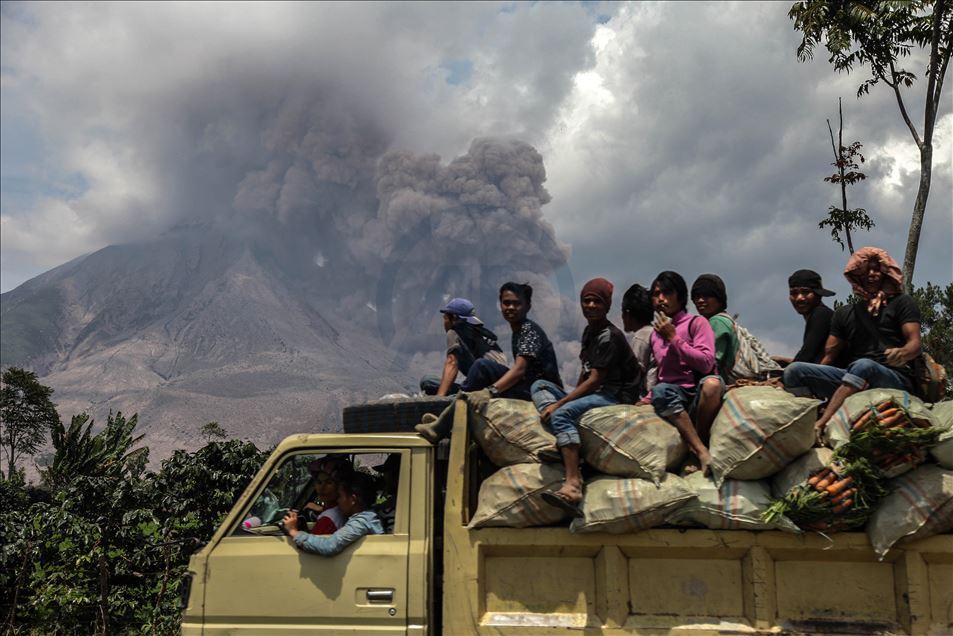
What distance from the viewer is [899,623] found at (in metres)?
3.54

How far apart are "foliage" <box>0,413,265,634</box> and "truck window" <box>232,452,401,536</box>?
11.4 feet

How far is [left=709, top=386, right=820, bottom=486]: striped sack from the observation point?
11.9 ft

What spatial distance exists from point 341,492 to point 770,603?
7.84 feet

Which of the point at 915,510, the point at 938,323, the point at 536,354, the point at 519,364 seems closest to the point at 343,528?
the point at 519,364

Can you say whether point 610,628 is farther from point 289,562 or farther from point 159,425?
point 159,425

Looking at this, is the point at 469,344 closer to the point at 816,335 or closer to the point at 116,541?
the point at 816,335

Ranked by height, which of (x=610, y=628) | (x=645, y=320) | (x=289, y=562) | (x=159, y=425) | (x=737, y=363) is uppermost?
(x=159, y=425)

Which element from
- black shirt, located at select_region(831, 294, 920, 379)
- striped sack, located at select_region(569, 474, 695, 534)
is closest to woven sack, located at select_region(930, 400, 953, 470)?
black shirt, located at select_region(831, 294, 920, 379)

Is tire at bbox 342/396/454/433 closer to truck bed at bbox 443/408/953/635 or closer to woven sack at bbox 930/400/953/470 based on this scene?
truck bed at bbox 443/408/953/635

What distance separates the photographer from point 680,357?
13.4 feet

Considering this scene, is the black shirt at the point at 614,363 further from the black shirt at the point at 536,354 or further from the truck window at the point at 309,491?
the truck window at the point at 309,491

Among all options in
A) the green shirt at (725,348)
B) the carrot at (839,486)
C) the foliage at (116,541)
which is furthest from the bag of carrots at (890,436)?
the foliage at (116,541)

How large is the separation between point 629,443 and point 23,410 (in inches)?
2158

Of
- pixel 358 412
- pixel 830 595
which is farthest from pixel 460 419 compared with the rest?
pixel 830 595
